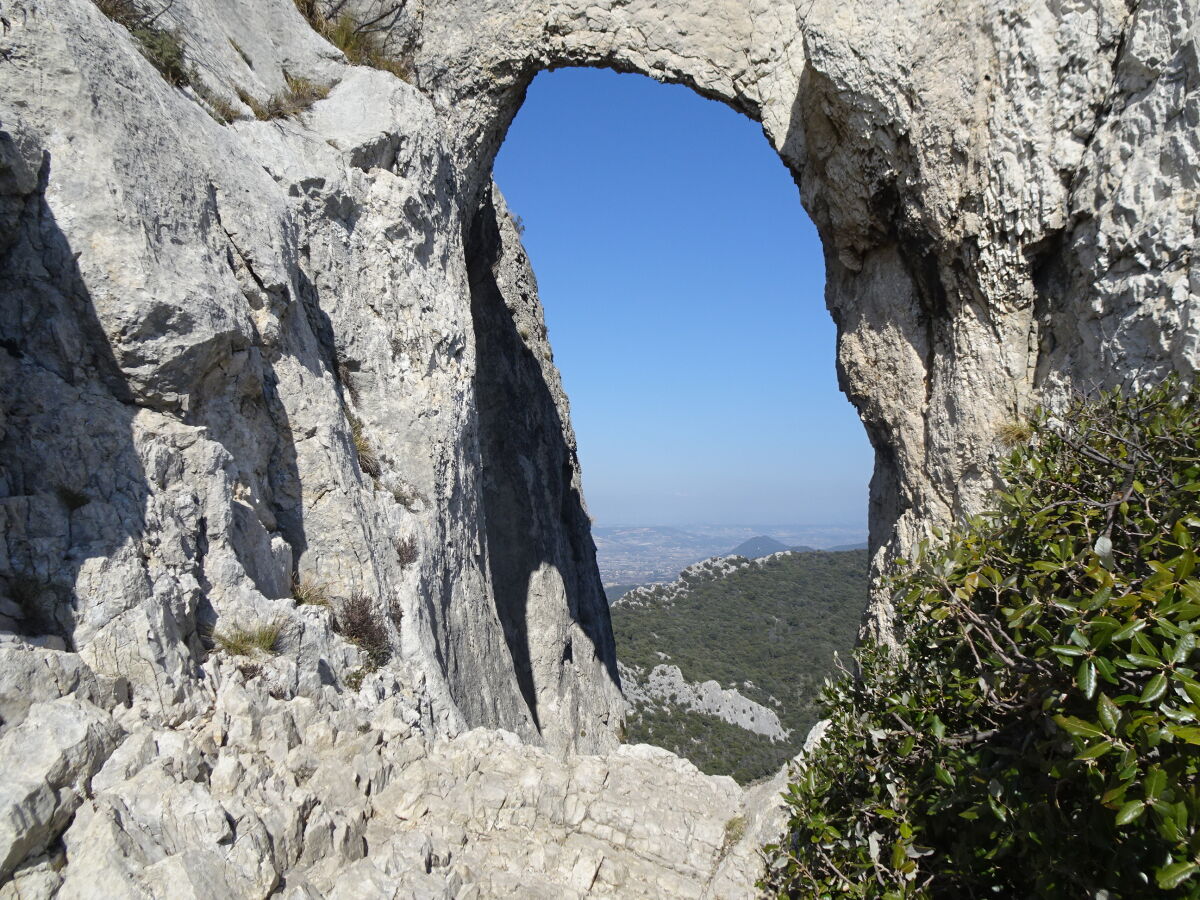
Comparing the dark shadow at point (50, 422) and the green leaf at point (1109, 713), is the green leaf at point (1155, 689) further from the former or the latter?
the dark shadow at point (50, 422)

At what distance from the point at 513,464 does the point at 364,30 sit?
799 cm

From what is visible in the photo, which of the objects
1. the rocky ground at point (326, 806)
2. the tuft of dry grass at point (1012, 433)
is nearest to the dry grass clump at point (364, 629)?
the rocky ground at point (326, 806)

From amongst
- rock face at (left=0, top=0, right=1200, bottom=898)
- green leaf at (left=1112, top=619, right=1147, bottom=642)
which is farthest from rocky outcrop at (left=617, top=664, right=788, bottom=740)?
green leaf at (left=1112, top=619, right=1147, bottom=642)

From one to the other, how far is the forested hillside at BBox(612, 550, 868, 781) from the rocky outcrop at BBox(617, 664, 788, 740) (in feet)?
1.35

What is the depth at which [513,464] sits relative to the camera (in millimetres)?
14828

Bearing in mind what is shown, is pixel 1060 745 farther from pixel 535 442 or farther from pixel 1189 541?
pixel 535 442

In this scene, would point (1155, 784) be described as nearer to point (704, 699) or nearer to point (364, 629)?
point (364, 629)

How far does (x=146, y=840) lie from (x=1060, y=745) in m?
3.56

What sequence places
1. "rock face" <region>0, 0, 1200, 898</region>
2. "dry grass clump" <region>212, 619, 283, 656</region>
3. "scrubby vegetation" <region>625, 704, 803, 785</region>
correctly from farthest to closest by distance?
"scrubby vegetation" <region>625, 704, 803, 785</region>, "dry grass clump" <region>212, 619, 283, 656</region>, "rock face" <region>0, 0, 1200, 898</region>

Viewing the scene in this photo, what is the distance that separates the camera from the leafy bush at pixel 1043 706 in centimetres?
207

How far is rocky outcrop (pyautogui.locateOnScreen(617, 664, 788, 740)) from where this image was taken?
79.5ft

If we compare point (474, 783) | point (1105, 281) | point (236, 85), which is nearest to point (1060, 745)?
point (474, 783)

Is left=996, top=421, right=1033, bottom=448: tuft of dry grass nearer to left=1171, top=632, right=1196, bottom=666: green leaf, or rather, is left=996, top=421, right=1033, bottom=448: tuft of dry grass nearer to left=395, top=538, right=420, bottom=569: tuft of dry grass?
A: left=1171, top=632, right=1196, bottom=666: green leaf

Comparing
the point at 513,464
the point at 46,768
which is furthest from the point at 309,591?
the point at 513,464
